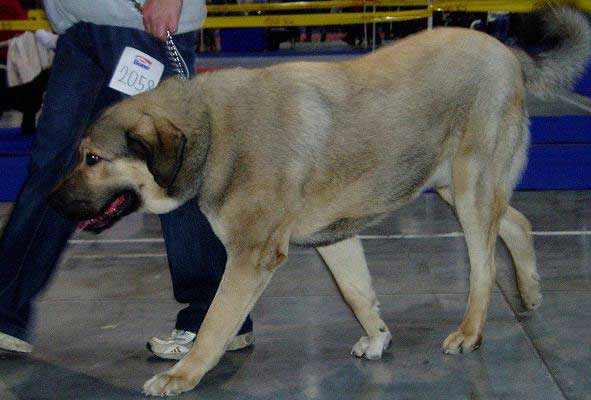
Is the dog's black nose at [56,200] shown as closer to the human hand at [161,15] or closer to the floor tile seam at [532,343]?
the human hand at [161,15]

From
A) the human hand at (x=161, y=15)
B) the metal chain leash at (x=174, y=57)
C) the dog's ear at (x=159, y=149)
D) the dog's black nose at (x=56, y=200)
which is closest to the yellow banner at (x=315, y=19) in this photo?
the metal chain leash at (x=174, y=57)

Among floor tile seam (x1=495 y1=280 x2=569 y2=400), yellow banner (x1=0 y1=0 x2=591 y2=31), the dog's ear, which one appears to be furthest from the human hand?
yellow banner (x1=0 y1=0 x2=591 y2=31)

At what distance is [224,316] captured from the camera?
137 inches

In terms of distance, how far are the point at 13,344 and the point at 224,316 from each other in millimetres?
1114

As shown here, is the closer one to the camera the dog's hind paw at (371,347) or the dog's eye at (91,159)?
the dog's eye at (91,159)

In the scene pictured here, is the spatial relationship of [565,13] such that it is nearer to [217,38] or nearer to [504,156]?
[504,156]

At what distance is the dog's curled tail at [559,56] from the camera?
14.2 feet

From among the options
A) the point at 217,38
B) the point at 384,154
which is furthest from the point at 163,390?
the point at 217,38

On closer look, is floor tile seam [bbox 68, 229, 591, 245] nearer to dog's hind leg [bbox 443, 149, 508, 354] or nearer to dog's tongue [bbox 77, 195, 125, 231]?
dog's hind leg [bbox 443, 149, 508, 354]

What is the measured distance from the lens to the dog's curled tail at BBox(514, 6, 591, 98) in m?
4.33

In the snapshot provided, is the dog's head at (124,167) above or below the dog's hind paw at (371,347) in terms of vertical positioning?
above

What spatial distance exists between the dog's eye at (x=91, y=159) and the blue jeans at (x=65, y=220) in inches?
23.3

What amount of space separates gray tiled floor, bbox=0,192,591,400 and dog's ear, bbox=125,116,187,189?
33.6 inches

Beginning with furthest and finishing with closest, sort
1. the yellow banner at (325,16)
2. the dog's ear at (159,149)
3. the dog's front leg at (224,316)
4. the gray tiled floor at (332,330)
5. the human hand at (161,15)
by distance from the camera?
the yellow banner at (325,16) < the human hand at (161,15) < the gray tiled floor at (332,330) < the dog's front leg at (224,316) < the dog's ear at (159,149)
